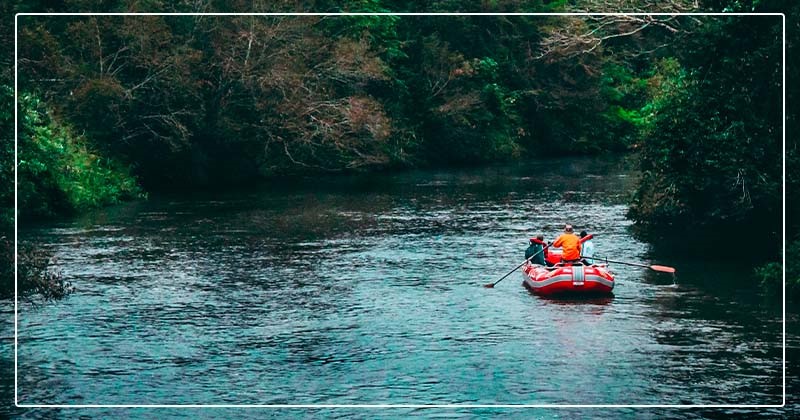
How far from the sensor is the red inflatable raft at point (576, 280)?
26.2m

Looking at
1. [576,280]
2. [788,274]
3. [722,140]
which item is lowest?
[576,280]

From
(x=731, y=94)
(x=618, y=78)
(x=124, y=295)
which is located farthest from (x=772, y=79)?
(x=618, y=78)

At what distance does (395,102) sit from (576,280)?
36.2 metres

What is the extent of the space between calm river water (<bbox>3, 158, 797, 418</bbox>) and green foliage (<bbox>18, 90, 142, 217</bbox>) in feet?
4.46

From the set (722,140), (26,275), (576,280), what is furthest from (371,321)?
(722,140)

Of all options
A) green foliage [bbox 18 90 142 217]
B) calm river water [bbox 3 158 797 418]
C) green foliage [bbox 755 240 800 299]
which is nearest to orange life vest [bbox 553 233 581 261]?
calm river water [bbox 3 158 797 418]

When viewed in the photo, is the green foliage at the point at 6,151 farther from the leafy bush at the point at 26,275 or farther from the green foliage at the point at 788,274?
the green foliage at the point at 788,274

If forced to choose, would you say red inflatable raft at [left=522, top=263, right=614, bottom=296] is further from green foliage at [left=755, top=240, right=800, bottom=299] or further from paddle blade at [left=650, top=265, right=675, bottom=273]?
green foliage at [left=755, top=240, right=800, bottom=299]

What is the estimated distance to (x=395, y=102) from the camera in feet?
202

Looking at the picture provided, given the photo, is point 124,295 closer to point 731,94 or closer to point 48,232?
point 48,232

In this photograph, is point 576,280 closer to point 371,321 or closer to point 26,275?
point 371,321

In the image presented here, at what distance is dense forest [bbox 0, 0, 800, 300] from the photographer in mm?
28891

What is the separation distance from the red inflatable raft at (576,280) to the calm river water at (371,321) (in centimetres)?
33

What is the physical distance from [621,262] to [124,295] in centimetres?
1032
